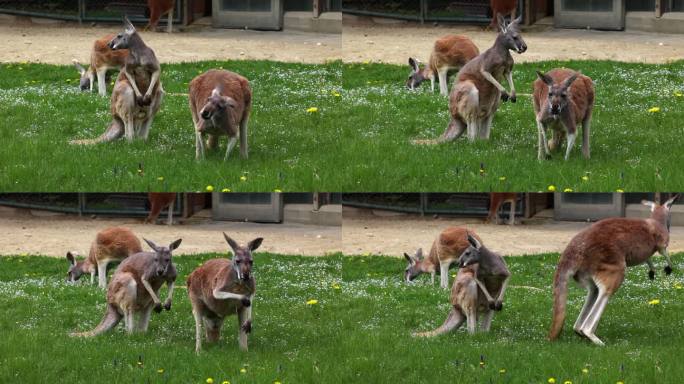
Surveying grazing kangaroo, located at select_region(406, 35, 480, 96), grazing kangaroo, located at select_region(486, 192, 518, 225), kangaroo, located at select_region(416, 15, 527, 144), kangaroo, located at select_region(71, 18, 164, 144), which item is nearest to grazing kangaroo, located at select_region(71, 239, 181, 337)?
kangaroo, located at select_region(71, 18, 164, 144)

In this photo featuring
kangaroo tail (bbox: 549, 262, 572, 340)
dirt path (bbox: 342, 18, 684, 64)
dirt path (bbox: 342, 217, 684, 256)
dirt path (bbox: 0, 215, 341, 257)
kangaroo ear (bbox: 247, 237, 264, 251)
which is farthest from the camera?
dirt path (bbox: 342, 18, 684, 64)

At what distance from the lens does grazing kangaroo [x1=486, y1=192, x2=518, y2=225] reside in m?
19.6

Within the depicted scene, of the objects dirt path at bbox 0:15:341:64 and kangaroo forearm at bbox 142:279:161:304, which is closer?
kangaroo forearm at bbox 142:279:161:304

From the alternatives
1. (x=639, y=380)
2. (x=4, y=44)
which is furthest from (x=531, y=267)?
(x=4, y=44)

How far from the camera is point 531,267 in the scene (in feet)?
64.0

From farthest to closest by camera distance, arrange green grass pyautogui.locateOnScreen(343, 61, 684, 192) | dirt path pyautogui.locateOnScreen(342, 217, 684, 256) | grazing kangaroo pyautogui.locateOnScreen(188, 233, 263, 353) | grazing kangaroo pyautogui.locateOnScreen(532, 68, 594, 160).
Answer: dirt path pyautogui.locateOnScreen(342, 217, 684, 256)
green grass pyautogui.locateOnScreen(343, 61, 684, 192)
grazing kangaroo pyautogui.locateOnScreen(532, 68, 594, 160)
grazing kangaroo pyautogui.locateOnScreen(188, 233, 263, 353)

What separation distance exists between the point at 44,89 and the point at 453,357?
930 centimetres

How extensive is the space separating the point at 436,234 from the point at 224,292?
6.55 metres

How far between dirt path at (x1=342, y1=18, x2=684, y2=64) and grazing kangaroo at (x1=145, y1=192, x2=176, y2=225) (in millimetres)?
4479

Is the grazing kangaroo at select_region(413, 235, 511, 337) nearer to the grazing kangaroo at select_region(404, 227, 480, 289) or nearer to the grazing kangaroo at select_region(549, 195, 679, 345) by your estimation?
the grazing kangaroo at select_region(549, 195, 679, 345)

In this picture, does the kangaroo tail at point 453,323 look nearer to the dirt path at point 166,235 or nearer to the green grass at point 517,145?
the green grass at point 517,145

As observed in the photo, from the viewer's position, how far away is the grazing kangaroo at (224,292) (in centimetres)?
1495

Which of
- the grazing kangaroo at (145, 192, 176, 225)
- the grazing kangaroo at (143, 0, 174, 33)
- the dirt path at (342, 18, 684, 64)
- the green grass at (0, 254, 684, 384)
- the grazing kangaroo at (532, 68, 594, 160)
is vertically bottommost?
the green grass at (0, 254, 684, 384)

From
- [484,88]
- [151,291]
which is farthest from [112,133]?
[484,88]
